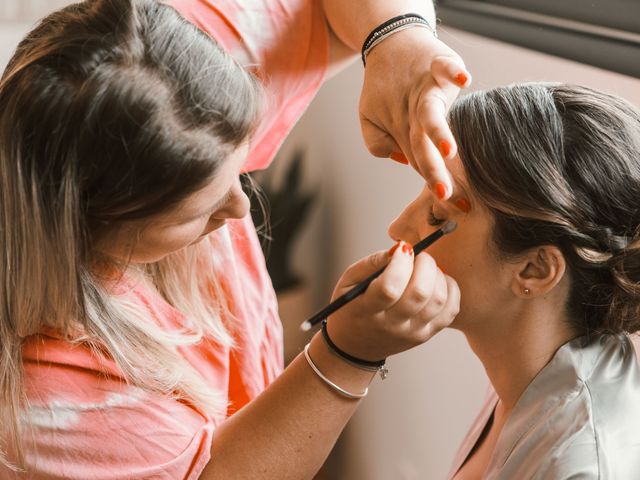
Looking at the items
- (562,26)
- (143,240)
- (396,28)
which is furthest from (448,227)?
(562,26)

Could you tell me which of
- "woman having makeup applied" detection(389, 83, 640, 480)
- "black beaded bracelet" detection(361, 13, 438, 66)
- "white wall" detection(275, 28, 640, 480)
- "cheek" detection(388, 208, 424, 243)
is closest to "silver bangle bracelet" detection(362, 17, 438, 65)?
"black beaded bracelet" detection(361, 13, 438, 66)

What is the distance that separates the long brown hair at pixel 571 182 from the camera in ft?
3.10

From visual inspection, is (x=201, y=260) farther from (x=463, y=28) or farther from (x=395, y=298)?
(x=463, y=28)

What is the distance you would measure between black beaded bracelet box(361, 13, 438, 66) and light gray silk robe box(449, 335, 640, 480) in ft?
1.52

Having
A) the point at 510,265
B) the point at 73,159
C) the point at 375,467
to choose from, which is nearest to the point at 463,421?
the point at 375,467

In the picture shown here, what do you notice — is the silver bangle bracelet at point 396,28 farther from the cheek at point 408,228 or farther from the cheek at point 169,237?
the cheek at point 169,237

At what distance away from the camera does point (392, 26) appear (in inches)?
40.0

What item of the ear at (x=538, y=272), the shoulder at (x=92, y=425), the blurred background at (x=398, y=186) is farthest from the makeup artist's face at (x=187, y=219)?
the blurred background at (x=398, y=186)

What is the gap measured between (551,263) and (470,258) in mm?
104

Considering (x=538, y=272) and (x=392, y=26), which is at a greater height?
(x=392, y=26)

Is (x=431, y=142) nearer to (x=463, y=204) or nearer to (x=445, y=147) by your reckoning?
(x=445, y=147)

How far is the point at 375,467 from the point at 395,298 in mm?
1602

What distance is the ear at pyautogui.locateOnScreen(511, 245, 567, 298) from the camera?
3.21ft

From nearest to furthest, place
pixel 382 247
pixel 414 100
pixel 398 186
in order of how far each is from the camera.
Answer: pixel 414 100 < pixel 398 186 < pixel 382 247
